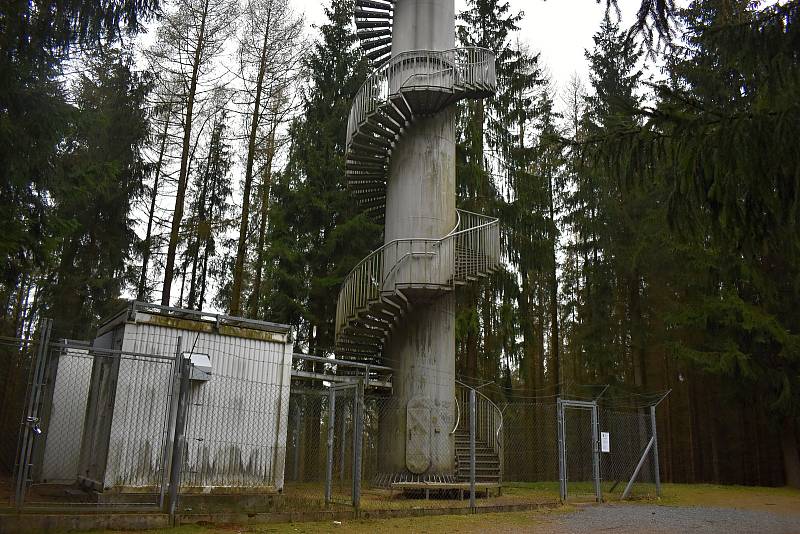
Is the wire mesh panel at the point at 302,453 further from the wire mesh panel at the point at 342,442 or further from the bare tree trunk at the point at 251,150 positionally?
the bare tree trunk at the point at 251,150

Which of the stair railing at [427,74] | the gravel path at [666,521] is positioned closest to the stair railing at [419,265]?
the stair railing at [427,74]

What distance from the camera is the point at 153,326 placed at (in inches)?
384

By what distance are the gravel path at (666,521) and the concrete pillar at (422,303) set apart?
12.3ft

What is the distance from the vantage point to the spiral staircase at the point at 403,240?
44.9 ft

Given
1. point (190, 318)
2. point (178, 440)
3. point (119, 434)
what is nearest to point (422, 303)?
point (190, 318)

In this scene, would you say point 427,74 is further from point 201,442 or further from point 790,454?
point 790,454

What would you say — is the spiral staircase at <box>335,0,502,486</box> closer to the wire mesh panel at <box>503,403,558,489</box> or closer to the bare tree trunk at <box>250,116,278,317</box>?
the bare tree trunk at <box>250,116,278,317</box>

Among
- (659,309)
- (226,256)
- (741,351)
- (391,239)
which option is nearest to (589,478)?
(659,309)

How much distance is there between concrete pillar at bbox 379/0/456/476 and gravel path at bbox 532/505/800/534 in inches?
148

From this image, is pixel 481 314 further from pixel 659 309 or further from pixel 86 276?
pixel 86 276

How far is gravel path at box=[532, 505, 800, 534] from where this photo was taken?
8.34 metres

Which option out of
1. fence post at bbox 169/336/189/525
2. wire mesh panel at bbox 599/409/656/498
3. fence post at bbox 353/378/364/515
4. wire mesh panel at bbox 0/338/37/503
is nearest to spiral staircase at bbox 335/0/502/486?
wire mesh panel at bbox 599/409/656/498

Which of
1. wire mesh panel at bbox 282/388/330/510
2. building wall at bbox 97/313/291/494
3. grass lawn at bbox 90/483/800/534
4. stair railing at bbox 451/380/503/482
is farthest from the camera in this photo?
stair railing at bbox 451/380/503/482

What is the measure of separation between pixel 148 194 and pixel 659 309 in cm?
1766
